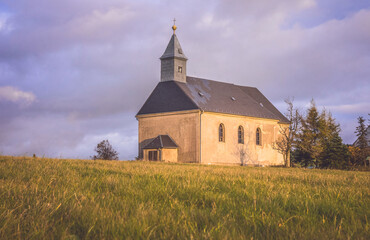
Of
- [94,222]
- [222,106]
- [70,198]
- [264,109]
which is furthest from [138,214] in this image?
[264,109]

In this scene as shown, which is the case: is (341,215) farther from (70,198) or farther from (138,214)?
(70,198)

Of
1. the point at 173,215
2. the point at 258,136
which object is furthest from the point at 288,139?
the point at 173,215

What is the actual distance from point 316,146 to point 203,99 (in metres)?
17.4

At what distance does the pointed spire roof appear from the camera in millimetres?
47156

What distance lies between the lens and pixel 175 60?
46.7 metres

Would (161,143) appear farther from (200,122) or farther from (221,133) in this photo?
(221,133)

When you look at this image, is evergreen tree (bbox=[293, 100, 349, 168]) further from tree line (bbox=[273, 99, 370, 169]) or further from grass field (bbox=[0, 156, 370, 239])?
grass field (bbox=[0, 156, 370, 239])

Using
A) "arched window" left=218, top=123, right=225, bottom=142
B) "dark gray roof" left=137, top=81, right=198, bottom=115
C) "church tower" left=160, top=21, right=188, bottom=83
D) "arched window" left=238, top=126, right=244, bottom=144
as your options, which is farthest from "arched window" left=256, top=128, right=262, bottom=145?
"church tower" left=160, top=21, right=188, bottom=83

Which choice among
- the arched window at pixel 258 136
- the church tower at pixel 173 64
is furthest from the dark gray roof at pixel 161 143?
the arched window at pixel 258 136

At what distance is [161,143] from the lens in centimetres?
4184

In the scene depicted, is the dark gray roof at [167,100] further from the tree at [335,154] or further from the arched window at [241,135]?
the tree at [335,154]

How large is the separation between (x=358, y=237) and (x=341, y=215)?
1463 millimetres

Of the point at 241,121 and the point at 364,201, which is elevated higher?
the point at 241,121

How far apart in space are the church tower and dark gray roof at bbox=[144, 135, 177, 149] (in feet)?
24.8
